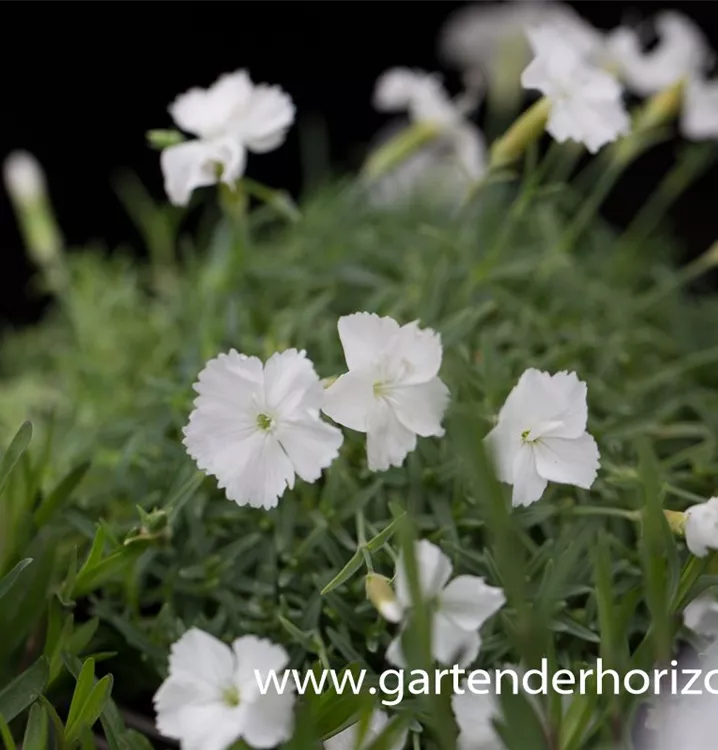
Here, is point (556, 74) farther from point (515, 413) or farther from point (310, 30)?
point (310, 30)

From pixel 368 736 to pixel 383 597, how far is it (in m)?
0.08

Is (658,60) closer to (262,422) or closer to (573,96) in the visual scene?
(573,96)

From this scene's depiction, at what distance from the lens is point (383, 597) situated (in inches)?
17.5

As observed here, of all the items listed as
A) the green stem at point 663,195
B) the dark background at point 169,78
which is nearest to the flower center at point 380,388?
the green stem at point 663,195

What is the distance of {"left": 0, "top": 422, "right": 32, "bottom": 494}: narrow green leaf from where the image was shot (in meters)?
0.50

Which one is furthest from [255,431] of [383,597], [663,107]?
[663,107]

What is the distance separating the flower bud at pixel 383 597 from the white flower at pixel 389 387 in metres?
0.06

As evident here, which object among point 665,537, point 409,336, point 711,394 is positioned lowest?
point 711,394

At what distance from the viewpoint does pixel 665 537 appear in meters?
0.47

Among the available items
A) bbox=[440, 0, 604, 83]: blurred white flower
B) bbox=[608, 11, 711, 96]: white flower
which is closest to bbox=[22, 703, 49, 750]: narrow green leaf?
bbox=[608, 11, 711, 96]: white flower

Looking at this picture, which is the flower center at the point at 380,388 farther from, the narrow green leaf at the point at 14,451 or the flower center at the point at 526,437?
the narrow green leaf at the point at 14,451

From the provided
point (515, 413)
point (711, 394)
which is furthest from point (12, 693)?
point (711, 394)

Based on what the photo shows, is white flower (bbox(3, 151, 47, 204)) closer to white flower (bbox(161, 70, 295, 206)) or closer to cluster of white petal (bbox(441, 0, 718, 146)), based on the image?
white flower (bbox(161, 70, 295, 206))

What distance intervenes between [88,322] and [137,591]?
1.16 feet
